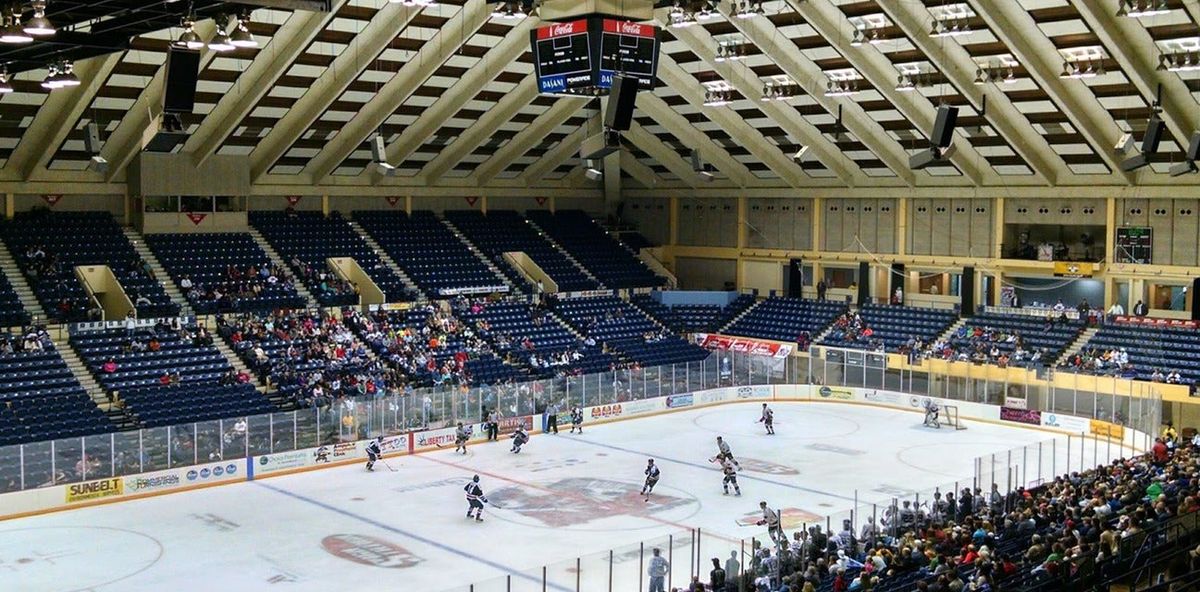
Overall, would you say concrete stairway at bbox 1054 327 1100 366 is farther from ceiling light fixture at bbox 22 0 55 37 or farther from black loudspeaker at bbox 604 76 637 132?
ceiling light fixture at bbox 22 0 55 37

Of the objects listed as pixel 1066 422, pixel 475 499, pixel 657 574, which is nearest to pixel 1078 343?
pixel 1066 422

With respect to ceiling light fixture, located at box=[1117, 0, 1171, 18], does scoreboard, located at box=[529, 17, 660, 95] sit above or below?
below

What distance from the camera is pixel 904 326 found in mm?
48594

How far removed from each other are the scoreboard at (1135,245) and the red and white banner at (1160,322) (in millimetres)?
2099

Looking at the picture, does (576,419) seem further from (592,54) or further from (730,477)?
(592,54)

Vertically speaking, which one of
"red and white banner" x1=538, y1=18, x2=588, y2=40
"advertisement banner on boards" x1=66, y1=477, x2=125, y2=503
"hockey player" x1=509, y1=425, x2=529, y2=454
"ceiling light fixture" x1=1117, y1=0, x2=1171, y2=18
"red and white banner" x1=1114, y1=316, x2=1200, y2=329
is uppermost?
"ceiling light fixture" x1=1117, y1=0, x2=1171, y2=18

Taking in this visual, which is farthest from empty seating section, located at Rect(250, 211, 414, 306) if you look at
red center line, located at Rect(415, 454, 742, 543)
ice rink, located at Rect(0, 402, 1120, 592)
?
red center line, located at Rect(415, 454, 742, 543)

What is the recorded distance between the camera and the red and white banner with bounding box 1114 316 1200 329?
139 feet

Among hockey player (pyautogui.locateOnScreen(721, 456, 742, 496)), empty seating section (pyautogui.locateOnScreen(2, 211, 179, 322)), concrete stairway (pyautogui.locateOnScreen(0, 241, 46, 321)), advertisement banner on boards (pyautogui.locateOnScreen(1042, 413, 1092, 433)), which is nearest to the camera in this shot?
hockey player (pyautogui.locateOnScreen(721, 456, 742, 496))

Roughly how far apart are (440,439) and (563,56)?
15000 mm

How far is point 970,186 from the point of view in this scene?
47.4 meters

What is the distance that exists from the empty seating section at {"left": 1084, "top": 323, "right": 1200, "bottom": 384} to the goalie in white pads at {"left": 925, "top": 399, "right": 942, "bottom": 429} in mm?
6538

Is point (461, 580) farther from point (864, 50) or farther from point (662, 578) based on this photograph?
point (864, 50)

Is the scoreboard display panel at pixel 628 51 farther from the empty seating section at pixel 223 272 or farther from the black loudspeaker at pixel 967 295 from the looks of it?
the black loudspeaker at pixel 967 295
